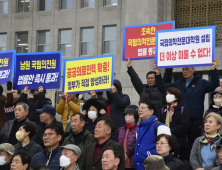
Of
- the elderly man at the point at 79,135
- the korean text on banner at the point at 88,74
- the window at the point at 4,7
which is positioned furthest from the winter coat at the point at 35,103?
the window at the point at 4,7

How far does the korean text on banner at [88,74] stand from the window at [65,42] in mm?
18081

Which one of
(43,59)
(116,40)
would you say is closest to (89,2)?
(116,40)

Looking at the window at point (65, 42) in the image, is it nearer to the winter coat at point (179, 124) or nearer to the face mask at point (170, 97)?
the face mask at point (170, 97)

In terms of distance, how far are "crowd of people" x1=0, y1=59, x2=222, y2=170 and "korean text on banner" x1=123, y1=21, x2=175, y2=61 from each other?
2.24 ft

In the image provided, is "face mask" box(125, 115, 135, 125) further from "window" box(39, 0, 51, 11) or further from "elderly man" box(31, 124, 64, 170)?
"window" box(39, 0, 51, 11)

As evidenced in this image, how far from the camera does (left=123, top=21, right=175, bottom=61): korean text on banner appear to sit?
12.0 m

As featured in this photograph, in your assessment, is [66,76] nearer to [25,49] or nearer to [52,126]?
[52,126]

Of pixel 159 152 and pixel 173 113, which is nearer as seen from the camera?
pixel 159 152

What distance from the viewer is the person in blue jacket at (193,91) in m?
9.88

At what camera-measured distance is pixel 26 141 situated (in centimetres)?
1001

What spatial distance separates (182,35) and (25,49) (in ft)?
71.7

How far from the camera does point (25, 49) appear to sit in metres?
31.5

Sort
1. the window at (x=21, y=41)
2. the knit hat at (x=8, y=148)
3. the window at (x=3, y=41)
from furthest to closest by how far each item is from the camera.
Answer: the window at (x=3, y=41) → the window at (x=21, y=41) → the knit hat at (x=8, y=148)

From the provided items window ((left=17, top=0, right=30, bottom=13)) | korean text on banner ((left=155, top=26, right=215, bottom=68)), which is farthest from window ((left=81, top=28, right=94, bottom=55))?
korean text on banner ((left=155, top=26, right=215, bottom=68))
